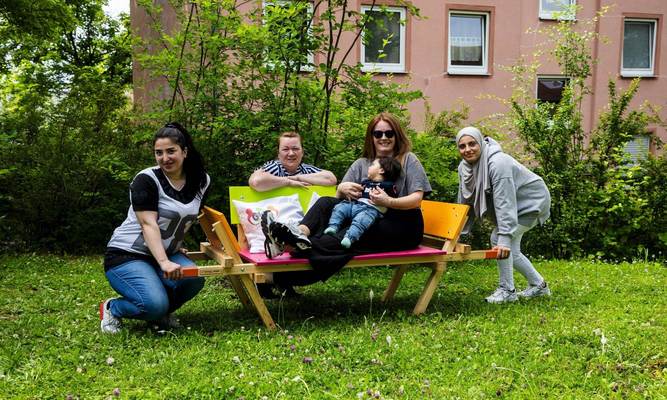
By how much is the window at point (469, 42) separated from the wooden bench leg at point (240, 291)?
12.8 metres

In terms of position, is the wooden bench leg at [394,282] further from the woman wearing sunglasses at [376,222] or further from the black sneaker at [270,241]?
the black sneaker at [270,241]

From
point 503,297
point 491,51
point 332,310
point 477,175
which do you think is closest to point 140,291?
point 332,310

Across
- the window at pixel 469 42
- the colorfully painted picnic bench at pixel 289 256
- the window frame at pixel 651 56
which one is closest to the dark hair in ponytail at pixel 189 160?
the colorfully painted picnic bench at pixel 289 256

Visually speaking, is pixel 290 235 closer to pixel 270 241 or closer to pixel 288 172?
pixel 270 241

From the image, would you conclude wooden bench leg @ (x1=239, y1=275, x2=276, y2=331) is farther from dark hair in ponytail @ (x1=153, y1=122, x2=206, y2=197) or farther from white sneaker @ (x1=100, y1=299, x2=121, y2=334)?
white sneaker @ (x1=100, y1=299, x2=121, y2=334)

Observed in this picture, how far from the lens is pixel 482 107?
54.2ft

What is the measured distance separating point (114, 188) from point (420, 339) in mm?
5173

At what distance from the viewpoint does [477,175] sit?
5035 millimetres

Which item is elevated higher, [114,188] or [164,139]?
[164,139]

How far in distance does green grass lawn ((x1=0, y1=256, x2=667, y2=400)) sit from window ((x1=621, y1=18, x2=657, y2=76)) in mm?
14246

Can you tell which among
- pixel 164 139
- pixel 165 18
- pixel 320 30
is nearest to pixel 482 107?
pixel 165 18

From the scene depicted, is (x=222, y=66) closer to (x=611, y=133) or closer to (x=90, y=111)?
(x=90, y=111)

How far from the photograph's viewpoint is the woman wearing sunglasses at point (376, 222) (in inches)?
164

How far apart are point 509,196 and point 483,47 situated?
12.6m
